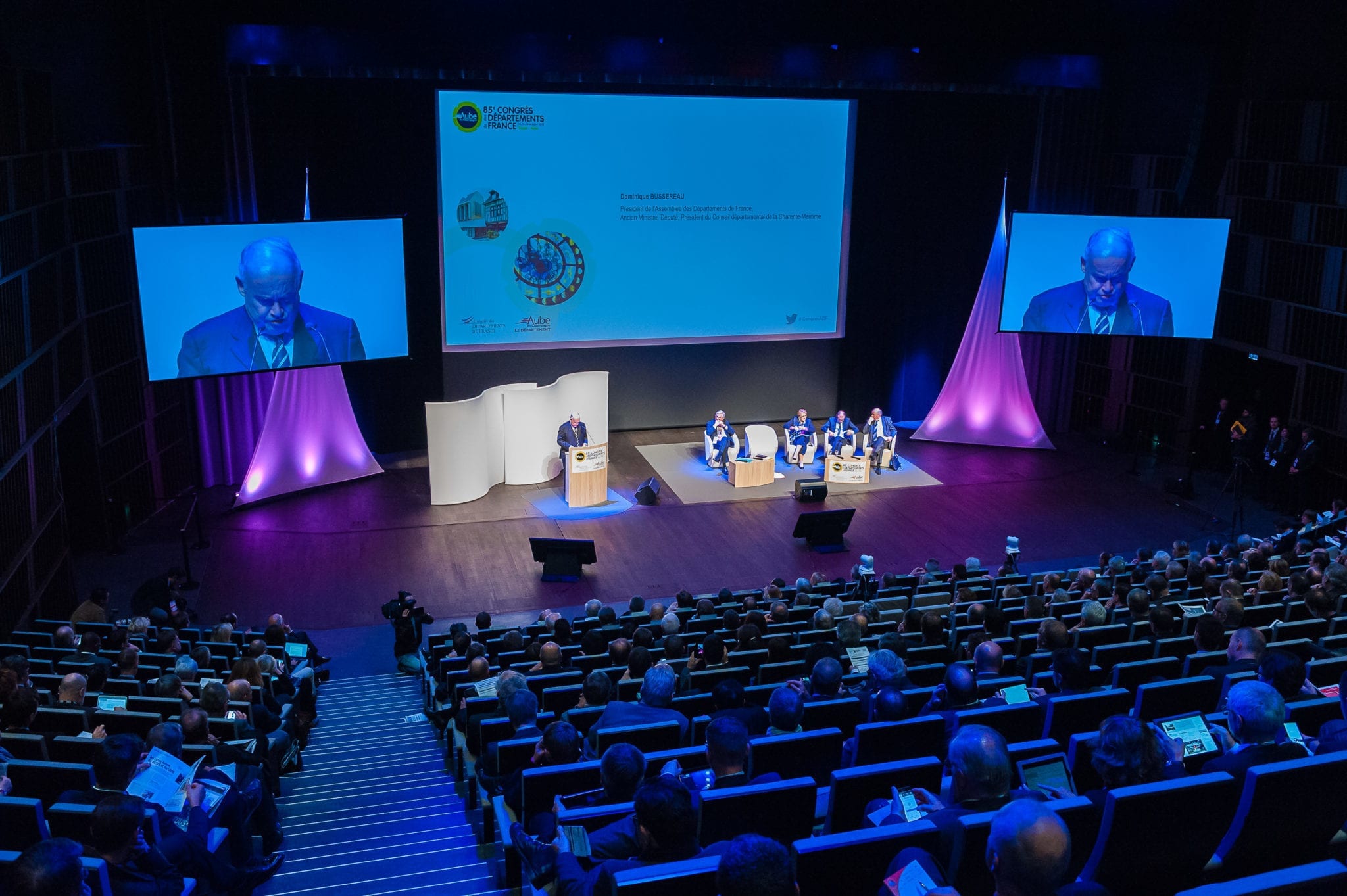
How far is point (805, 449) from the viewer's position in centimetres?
1486

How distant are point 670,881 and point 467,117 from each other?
42.4 feet

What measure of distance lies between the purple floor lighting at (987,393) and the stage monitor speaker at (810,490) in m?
3.68

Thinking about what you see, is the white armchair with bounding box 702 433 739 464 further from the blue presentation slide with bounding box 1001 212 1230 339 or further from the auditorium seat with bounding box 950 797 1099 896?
the auditorium seat with bounding box 950 797 1099 896

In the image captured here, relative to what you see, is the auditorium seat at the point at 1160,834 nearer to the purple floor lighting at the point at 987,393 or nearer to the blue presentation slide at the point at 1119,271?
the blue presentation slide at the point at 1119,271

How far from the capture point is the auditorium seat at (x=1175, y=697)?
4.61 m

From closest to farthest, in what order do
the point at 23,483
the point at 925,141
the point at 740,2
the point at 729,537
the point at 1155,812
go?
the point at 1155,812 < the point at 23,483 < the point at 729,537 < the point at 740,2 < the point at 925,141

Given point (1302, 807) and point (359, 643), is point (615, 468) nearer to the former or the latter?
point (359, 643)

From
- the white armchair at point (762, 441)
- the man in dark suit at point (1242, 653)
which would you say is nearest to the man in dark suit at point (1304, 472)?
the white armchair at point (762, 441)

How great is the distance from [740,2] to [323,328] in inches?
248

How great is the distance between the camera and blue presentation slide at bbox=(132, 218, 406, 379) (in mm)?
11086

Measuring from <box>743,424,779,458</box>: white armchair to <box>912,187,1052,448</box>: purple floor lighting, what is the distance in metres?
3.14

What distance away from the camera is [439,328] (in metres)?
14.9

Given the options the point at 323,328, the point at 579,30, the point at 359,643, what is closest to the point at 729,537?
the point at 359,643

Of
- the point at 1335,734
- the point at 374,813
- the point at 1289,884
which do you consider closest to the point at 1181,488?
the point at 1335,734
